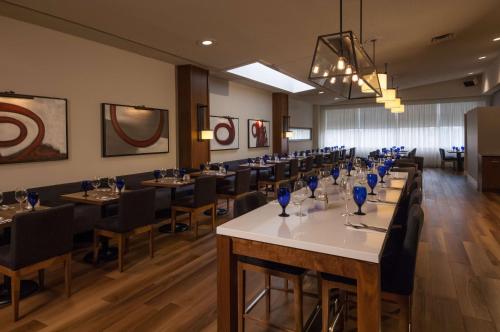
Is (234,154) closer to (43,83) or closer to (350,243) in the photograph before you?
(43,83)

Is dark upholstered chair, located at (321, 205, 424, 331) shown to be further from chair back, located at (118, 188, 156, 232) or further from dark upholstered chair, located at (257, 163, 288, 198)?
dark upholstered chair, located at (257, 163, 288, 198)

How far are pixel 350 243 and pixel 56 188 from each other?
4.03 meters

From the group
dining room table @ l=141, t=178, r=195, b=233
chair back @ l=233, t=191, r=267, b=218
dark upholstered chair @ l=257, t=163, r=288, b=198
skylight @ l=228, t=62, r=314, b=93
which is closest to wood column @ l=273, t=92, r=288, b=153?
skylight @ l=228, t=62, r=314, b=93

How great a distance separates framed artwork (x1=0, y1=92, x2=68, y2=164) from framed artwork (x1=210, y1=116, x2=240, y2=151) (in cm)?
363

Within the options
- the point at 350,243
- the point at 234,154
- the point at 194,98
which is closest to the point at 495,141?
the point at 234,154

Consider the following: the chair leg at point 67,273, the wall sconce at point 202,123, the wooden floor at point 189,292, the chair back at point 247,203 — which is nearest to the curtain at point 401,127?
the wall sconce at point 202,123

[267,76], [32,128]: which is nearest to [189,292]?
[32,128]

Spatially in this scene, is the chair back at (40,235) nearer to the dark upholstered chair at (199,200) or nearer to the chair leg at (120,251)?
the chair leg at (120,251)

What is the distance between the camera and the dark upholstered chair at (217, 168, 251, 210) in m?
5.16

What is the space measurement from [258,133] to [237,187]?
453cm

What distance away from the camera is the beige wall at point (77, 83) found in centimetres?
386

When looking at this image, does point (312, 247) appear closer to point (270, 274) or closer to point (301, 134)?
point (270, 274)

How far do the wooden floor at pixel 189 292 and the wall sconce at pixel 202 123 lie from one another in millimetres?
2452

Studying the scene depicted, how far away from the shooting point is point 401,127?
42.8 ft
